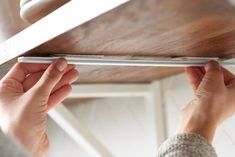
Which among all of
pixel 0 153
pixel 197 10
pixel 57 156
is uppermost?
pixel 57 156

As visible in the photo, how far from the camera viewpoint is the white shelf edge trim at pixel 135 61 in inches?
20.2

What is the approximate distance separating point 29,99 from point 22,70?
6 centimetres

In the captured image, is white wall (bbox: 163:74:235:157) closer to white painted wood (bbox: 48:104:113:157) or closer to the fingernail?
white painted wood (bbox: 48:104:113:157)

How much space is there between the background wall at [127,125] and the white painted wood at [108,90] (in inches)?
2.0

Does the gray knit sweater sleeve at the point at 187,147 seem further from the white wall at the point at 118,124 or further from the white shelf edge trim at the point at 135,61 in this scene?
the white wall at the point at 118,124

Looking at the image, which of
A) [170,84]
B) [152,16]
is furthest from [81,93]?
[152,16]

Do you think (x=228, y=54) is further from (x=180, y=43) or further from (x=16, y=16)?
(x=16, y=16)

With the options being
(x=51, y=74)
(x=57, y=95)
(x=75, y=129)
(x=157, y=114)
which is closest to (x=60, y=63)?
(x=51, y=74)

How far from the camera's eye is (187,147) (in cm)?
49

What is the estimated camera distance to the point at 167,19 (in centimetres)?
38

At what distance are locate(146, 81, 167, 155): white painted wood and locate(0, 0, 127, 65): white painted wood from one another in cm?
49

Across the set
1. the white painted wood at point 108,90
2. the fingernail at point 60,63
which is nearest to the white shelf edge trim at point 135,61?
the fingernail at point 60,63

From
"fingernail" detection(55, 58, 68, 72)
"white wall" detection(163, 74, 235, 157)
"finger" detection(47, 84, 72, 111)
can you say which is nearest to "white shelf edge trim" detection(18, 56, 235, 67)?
"fingernail" detection(55, 58, 68, 72)

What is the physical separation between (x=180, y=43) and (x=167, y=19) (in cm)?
11
